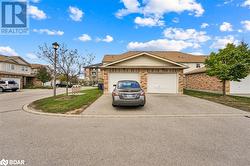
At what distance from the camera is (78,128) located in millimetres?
5895

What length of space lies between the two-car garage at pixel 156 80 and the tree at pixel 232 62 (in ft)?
12.4

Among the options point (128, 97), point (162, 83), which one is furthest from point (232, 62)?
point (128, 97)

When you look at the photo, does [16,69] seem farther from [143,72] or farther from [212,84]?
[212,84]

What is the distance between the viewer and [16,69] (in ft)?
126

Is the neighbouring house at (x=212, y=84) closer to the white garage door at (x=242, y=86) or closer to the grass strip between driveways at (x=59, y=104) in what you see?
the white garage door at (x=242, y=86)

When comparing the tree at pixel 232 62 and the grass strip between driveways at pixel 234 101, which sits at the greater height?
the tree at pixel 232 62

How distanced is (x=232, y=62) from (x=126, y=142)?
48.0ft

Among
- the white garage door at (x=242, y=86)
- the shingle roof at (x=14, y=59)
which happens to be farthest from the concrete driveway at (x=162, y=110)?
the shingle roof at (x=14, y=59)

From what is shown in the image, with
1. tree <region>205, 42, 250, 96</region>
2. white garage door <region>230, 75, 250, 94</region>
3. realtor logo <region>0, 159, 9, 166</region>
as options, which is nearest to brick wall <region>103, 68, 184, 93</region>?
tree <region>205, 42, 250, 96</region>

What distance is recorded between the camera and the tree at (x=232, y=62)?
48.7 ft

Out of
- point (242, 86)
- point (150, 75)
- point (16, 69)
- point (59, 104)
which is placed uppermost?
point (16, 69)

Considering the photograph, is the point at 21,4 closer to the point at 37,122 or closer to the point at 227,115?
the point at 37,122

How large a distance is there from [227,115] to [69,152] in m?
7.38

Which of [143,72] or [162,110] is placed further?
[143,72]
